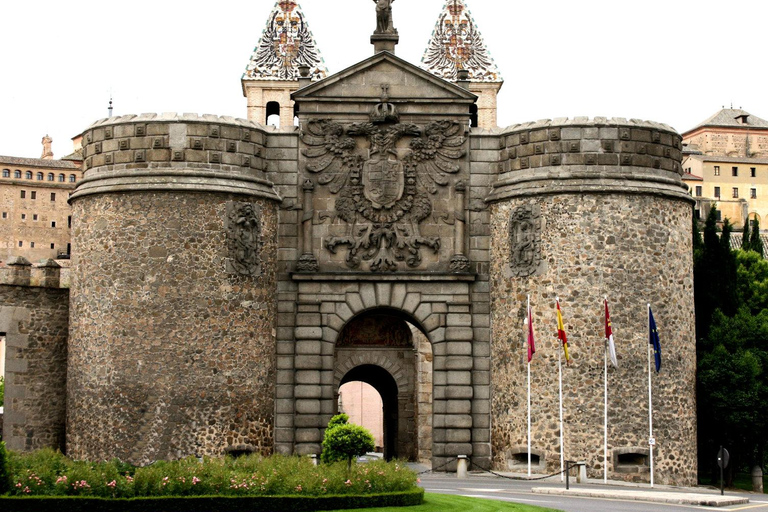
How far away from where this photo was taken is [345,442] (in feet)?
87.1

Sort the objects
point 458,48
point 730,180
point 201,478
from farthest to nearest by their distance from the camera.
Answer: point 730,180
point 458,48
point 201,478

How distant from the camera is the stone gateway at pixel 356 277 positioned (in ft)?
110

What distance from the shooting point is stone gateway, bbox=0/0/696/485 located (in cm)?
3347

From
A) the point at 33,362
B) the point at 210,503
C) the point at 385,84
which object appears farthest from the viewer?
the point at 33,362

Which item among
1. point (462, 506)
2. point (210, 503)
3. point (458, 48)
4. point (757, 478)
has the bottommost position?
point (757, 478)

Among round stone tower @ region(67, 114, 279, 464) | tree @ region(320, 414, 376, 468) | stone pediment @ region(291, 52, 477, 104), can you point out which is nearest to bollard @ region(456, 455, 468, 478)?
round stone tower @ region(67, 114, 279, 464)

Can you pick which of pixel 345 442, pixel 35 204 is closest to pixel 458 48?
pixel 345 442

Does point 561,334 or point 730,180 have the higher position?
point 730,180

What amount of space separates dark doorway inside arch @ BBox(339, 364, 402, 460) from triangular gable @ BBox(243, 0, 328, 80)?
847 inches

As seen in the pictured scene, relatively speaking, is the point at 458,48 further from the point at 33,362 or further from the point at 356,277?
the point at 33,362

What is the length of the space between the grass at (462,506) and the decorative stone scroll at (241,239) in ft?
33.8

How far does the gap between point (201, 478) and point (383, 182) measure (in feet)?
42.7

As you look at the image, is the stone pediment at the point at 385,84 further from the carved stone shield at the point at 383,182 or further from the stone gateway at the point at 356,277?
the carved stone shield at the point at 383,182

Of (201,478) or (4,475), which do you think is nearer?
(4,475)
